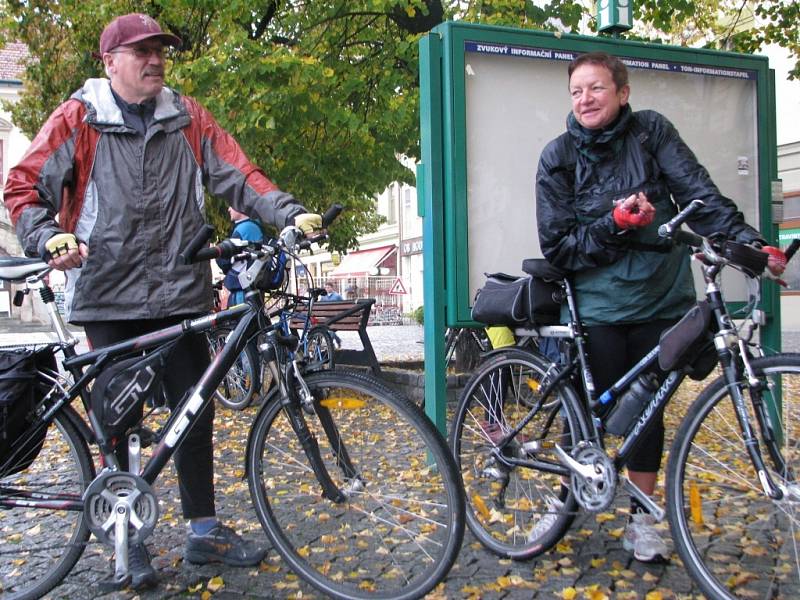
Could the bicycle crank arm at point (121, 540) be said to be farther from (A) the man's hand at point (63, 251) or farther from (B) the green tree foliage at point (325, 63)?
(B) the green tree foliage at point (325, 63)

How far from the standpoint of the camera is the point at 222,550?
323cm

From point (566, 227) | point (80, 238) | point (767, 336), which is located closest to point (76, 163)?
point (80, 238)

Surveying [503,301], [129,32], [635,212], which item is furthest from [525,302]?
[129,32]

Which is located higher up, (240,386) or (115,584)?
(240,386)

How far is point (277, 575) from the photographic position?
3111mm

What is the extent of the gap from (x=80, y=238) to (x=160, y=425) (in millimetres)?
774

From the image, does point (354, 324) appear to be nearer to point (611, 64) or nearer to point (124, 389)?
point (124, 389)

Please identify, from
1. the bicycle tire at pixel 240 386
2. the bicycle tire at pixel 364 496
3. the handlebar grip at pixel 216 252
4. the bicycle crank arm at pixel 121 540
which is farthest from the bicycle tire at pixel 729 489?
the bicycle tire at pixel 240 386

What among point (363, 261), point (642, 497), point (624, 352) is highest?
point (363, 261)

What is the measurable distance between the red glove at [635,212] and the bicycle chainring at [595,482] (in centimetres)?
81

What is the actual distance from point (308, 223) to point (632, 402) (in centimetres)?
131

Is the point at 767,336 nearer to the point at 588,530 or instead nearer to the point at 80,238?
the point at 588,530

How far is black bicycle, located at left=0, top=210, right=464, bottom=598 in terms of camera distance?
268 cm

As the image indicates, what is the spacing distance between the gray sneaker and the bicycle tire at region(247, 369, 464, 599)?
1.24ft
